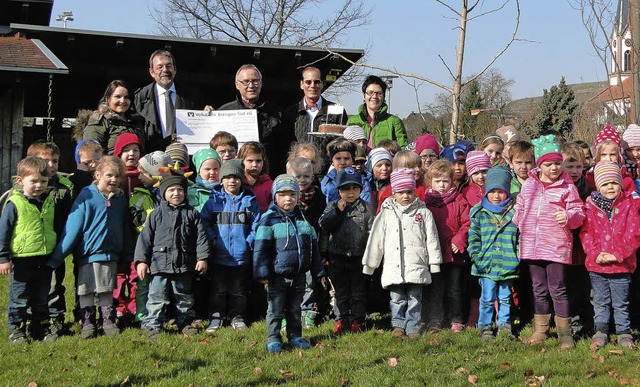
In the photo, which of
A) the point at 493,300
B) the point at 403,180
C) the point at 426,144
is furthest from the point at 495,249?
the point at 426,144

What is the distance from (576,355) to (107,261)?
4133 mm

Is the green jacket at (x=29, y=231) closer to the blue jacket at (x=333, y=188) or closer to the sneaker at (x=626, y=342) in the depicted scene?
the blue jacket at (x=333, y=188)

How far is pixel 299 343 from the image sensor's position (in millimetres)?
5871

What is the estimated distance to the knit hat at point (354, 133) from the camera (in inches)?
301

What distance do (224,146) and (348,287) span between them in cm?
196

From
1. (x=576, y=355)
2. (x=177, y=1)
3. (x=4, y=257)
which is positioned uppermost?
(x=177, y=1)

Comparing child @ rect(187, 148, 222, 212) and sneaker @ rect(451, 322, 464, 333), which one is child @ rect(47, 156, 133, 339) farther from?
sneaker @ rect(451, 322, 464, 333)

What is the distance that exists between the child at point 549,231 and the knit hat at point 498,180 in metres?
0.15

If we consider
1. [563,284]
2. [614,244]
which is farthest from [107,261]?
[614,244]

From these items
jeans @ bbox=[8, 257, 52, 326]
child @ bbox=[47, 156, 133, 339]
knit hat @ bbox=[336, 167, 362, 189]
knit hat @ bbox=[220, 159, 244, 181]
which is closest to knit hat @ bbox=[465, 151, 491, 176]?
knit hat @ bbox=[336, 167, 362, 189]

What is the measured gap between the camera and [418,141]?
7.95m

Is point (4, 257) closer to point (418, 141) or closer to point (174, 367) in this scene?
point (174, 367)

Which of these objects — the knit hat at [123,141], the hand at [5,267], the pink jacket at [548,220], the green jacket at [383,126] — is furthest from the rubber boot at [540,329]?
the hand at [5,267]

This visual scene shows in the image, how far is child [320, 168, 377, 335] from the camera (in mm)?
6383
